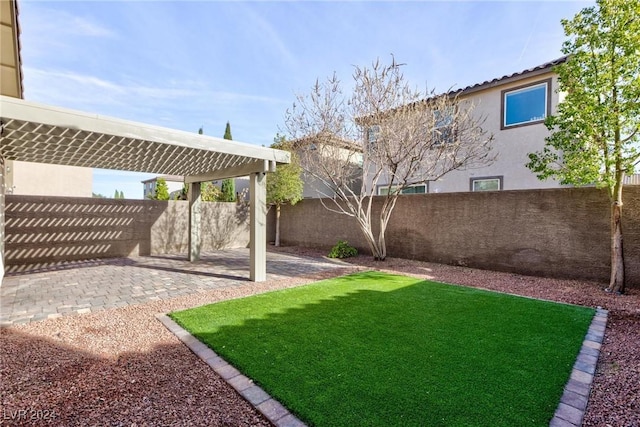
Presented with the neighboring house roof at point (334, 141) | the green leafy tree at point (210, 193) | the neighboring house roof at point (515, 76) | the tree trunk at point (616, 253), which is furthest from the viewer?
the green leafy tree at point (210, 193)

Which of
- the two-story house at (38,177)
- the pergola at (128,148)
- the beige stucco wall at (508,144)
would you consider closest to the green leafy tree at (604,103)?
the beige stucco wall at (508,144)

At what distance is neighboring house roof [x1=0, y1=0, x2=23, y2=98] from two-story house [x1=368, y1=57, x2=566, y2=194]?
845cm

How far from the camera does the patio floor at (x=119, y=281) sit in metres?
5.75

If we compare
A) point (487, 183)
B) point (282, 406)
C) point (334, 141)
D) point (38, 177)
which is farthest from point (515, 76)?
point (38, 177)

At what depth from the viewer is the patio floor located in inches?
226

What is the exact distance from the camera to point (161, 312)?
17.9ft

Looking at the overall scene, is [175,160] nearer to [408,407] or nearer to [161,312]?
[161,312]

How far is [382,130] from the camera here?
927 centimetres

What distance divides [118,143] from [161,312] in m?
3.40

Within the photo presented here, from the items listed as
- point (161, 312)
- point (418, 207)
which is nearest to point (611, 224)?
point (418, 207)

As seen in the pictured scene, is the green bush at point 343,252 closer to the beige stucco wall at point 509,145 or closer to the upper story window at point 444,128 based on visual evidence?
the beige stucco wall at point 509,145

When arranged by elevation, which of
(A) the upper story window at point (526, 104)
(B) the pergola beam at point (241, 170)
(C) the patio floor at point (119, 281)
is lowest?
(C) the patio floor at point (119, 281)

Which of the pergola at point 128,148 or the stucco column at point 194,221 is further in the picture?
the stucco column at point 194,221

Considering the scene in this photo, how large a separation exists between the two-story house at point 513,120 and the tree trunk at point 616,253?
365cm
